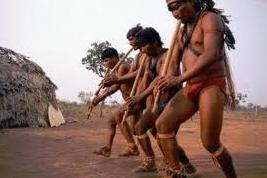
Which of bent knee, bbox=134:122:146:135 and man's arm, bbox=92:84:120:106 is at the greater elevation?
man's arm, bbox=92:84:120:106

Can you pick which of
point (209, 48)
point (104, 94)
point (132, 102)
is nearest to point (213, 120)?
point (209, 48)

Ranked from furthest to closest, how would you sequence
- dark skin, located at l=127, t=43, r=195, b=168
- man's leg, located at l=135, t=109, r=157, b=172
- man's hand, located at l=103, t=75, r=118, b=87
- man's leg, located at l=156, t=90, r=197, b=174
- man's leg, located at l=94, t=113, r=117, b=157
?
1. man's leg, located at l=94, t=113, r=117, b=157
2. man's hand, located at l=103, t=75, r=118, b=87
3. man's leg, located at l=135, t=109, r=157, b=172
4. dark skin, located at l=127, t=43, r=195, b=168
5. man's leg, located at l=156, t=90, r=197, b=174

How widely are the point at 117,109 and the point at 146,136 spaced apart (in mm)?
1766

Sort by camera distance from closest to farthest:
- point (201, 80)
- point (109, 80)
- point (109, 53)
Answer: point (201, 80) → point (109, 80) → point (109, 53)

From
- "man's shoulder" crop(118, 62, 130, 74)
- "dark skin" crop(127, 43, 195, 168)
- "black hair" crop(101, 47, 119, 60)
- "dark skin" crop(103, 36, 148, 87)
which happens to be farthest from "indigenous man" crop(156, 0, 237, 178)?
"black hair" crop(101, 47, 119, 60)

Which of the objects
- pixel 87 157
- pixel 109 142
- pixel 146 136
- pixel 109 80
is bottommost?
pixel 87 157

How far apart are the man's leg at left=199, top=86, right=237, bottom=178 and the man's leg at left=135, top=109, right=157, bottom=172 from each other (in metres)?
1.36

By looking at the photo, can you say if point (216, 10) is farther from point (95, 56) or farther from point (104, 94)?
point (95, 56)

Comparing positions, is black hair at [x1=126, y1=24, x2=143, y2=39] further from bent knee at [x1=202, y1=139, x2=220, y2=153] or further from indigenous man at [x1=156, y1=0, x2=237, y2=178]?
bent knee at [x1=202, y1=139, x2=220, y2=153]

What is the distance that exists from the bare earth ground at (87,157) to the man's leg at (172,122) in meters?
1.16

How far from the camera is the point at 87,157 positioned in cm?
793

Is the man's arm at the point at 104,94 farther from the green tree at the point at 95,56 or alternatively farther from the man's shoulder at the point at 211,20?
the green tree at the point at 95,56

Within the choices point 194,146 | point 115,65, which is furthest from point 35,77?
point 115,65

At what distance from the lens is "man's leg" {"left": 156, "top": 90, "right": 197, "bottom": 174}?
4.50m
